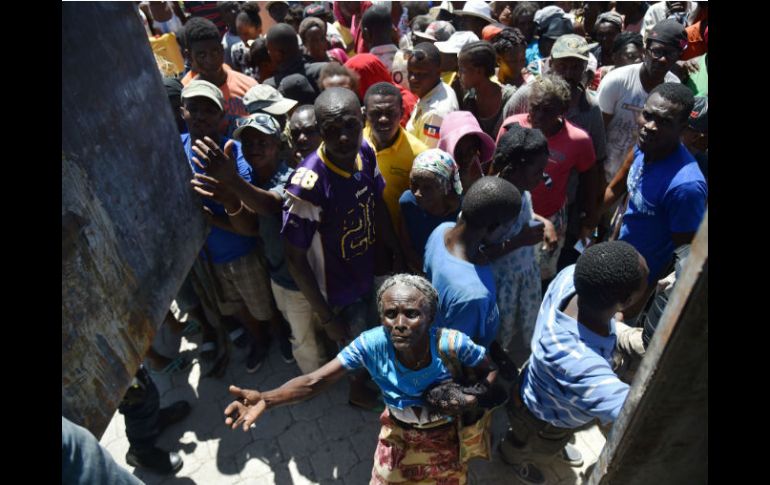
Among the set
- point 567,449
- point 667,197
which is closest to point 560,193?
point 667,197

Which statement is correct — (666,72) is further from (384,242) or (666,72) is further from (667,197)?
(384,242)

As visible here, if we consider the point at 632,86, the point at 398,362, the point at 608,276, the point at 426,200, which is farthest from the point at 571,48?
the point at 398,362

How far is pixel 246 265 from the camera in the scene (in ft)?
10.3

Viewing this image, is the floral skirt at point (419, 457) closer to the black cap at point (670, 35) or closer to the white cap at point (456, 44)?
the black cap at point (670, 35)

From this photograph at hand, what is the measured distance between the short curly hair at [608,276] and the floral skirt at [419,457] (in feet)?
3.22

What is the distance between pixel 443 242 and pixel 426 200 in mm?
349

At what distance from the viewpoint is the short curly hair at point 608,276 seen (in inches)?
72.9

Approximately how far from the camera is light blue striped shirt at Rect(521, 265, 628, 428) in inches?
69.9

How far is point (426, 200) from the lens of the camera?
8.92 ft

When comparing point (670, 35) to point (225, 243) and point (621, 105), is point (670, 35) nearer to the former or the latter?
point (621, 105)

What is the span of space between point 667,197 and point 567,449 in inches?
65.9

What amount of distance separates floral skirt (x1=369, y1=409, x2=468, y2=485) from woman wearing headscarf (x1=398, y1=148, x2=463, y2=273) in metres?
1.10

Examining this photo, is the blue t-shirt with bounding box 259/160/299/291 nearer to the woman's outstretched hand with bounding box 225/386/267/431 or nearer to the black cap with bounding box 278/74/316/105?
the woman's outstretched hand with bounding box 225/386/267/431

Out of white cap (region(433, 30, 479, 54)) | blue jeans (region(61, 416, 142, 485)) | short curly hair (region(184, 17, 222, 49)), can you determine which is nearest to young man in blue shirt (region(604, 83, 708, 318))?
white cap (region(433, 30, 479, 54))
